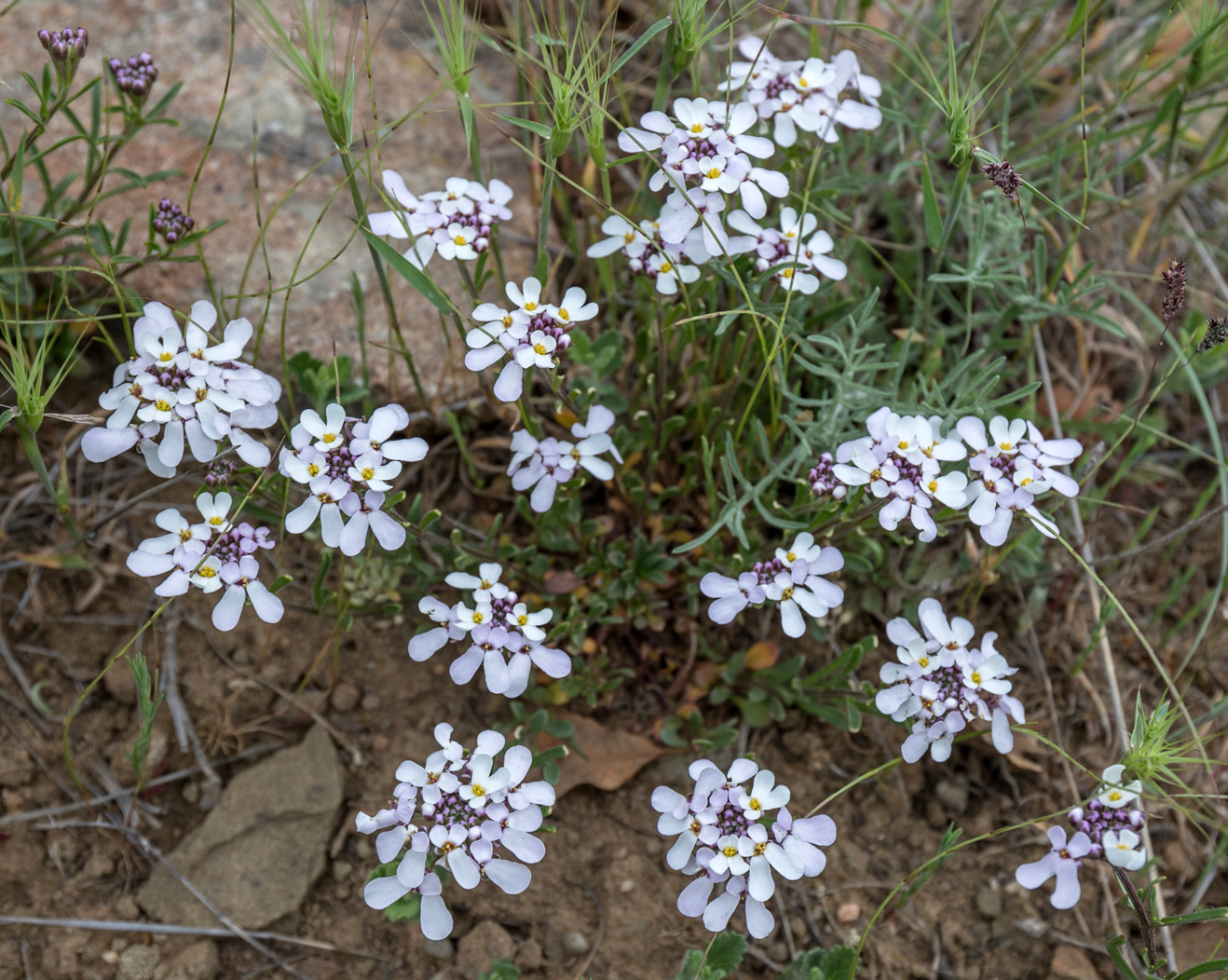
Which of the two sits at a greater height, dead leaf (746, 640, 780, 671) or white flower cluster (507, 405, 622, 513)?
white flower cluster (507, 405, 622, 513)

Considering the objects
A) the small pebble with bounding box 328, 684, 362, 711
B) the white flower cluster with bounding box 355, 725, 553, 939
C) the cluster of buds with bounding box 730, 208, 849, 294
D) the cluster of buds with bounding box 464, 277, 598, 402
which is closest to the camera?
the white flower cluster with bounding box 355, 725, 553, 939

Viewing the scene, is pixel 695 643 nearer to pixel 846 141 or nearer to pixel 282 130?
pixel 846 141

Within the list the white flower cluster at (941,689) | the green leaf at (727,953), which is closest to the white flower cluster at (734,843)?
the green leaf at (727,953)

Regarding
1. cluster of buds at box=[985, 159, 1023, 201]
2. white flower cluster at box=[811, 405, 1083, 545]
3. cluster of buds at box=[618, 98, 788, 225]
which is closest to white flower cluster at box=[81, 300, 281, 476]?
cluster of buds at box=[618, 98, 788, 225]

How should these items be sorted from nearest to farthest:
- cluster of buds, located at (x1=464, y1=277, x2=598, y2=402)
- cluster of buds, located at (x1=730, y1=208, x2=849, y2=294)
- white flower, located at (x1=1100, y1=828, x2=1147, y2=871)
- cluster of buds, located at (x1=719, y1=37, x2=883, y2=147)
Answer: white flower, located at (x1=1100, y1=828, x2=1147, y2=871), cluster of buds, located at (x1=464, y1=277, x2=598, y2=402), cluster of buds, located at (x1=730, y1=208, x2=849, y2=294), cluster of buds, located at (x1=719, y1=37, x2=883, y2=147)

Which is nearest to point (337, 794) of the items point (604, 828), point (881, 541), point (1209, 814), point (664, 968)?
point (604, 828)

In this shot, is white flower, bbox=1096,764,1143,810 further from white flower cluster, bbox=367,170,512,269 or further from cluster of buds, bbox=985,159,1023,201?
white flower cluster, bbox=367,170,512,269

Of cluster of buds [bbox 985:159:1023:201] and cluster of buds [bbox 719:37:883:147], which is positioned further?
cluster of buds [bbox 719:37:883:147]

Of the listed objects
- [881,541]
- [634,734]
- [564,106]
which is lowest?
[634,734]
